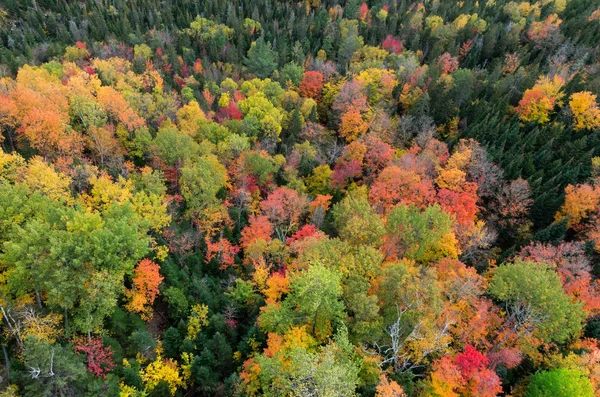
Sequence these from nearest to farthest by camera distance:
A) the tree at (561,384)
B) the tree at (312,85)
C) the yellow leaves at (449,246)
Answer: the tree at (561,384)
the yellow leaves at (449,246)
the tree at (312,85)

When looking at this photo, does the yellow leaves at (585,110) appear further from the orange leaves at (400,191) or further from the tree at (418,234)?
the tree at (418,234)

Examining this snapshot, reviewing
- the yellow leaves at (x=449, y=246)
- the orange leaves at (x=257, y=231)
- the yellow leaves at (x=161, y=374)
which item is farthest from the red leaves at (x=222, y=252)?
the yellow leaves at (x=449, y=246)

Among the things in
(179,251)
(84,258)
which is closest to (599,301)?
(179,251)

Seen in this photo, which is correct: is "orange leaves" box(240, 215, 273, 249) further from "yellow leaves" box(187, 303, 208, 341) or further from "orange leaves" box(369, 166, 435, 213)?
"orange leaves" box(369, 166, 435, 213)

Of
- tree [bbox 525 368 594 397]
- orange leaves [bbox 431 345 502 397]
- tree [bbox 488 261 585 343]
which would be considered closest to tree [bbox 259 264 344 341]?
orange leaves [bbox 431 345 502 397]

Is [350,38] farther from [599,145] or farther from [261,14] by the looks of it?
[599,145]

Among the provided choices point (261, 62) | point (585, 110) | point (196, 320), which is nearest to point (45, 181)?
point (196, 320)
